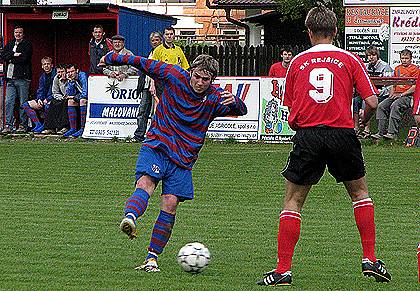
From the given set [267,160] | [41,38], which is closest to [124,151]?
[267,160]

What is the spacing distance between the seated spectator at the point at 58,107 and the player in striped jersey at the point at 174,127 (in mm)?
13815

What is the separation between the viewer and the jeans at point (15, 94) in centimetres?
2278

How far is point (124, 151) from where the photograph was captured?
18859mm

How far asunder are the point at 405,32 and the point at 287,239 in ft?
51.3

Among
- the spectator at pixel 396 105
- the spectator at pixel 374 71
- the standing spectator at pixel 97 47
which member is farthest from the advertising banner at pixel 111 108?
the spectator at pixel 396 105

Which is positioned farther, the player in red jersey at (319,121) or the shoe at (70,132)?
the shoe at (70,132)

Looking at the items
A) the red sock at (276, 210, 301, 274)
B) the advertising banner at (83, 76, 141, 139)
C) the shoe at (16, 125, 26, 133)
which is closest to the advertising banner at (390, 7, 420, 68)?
the advertising banner at (83, 76, 141, 139)

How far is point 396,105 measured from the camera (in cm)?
2002

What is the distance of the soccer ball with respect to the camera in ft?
25.7

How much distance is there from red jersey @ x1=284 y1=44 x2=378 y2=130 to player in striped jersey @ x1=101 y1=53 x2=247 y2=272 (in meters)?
0.96

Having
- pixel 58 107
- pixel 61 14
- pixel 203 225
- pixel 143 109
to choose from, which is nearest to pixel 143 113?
pixel 143 109

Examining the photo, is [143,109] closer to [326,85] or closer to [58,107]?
[58,107]

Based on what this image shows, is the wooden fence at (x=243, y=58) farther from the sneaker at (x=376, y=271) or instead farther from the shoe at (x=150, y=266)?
the sneaker at (x=376, y=271)

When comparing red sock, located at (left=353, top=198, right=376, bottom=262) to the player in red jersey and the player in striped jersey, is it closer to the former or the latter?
the player in red jersey
